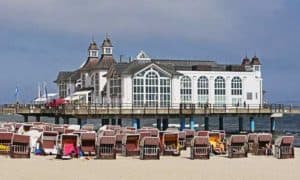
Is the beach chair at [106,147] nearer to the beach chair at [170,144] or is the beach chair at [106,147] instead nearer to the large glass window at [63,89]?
the beach chair at [170,144]

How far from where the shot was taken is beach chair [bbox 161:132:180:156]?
26.3 metres

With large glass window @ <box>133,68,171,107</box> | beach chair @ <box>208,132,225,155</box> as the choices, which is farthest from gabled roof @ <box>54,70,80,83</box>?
beach chair @ <box>208,132,225,155</box>

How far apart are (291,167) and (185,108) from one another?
113 feet

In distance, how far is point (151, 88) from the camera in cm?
5828

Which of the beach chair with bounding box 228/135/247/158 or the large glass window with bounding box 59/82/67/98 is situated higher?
the large glass window with bounding box 59/82/67/98

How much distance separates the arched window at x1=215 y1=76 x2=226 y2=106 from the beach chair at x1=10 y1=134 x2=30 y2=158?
3846 centimetres

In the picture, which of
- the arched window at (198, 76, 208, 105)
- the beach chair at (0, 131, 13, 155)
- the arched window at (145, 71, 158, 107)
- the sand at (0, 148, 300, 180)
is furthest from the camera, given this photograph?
the arched window at (198, 76, 208, 105)

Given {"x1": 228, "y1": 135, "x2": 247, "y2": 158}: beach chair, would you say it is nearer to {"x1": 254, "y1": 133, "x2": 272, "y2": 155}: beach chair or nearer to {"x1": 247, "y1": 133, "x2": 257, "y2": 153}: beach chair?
{"x1": 254, "y1": 133, "x2": 272, "y2": 155}: beach chair

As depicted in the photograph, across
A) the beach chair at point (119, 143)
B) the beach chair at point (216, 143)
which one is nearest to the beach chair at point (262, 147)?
the beach chair at point (216, 143)

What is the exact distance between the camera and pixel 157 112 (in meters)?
54.0

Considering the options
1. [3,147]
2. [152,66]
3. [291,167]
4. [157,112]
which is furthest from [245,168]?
[152,66]

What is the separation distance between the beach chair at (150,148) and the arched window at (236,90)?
38.0 meters

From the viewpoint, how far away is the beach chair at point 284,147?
2523 cm

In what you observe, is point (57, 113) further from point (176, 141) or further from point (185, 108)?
point (176, 141)
